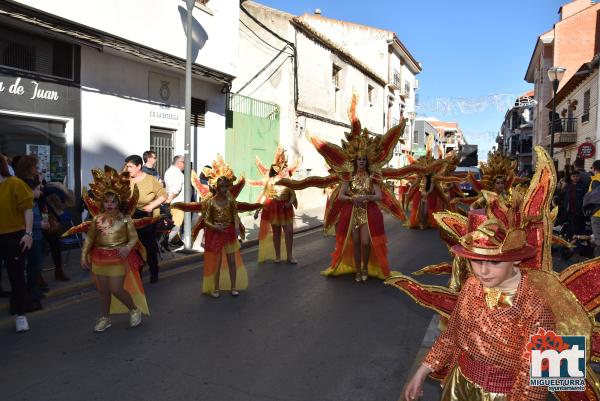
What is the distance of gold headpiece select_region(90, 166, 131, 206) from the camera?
519cm

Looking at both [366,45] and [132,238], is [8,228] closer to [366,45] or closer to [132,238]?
[132,238]

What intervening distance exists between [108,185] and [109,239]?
55cm

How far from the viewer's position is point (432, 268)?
3.37m

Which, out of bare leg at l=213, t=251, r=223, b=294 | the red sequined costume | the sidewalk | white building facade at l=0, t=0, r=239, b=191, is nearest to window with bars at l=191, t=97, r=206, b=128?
white building facade at l=0, t=0, r=239, b=191

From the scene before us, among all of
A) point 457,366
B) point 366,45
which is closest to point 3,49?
point 457,366

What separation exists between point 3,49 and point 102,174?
18.4ft

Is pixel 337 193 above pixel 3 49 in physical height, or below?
below

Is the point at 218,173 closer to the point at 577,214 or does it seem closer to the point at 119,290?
the point at 119,290

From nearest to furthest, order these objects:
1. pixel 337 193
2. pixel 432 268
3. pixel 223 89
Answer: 1. pixel 432 268
2. pixel 337 193
3. pixel 223 89

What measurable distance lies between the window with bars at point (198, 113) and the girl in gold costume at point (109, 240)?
9438mm

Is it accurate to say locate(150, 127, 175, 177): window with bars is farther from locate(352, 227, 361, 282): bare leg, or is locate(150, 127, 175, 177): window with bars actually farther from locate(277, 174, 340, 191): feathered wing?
locate(352, 227, 361, 282): bare leg

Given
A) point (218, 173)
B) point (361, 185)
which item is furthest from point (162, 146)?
point (361, 185)

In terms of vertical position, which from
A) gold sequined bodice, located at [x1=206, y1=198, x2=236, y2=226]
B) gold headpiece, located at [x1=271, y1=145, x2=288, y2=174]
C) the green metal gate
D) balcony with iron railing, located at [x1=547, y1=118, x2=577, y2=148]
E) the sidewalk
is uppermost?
balcony with iron railing, located at [x1=547, y1=118, x2=577, y2=148]

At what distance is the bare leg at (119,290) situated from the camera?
17.3 ft
